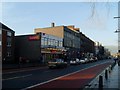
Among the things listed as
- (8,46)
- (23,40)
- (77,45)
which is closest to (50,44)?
(23,40)

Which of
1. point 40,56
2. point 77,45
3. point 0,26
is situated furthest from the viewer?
point 77,45

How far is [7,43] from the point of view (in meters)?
72.4

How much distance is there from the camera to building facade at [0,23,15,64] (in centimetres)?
6922

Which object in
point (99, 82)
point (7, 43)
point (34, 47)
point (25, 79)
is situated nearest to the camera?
point (99, 82)

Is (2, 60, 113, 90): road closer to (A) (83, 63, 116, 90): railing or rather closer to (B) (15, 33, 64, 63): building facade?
(A) (83, 63, 116, 90): railing

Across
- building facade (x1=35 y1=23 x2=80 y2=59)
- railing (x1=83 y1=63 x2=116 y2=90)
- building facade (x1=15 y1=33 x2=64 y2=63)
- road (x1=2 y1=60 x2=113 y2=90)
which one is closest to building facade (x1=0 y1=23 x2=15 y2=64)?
building facade (x1=15 y1=33 x2=64 y2=63)

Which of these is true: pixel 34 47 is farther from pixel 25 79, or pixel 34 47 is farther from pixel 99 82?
pixel 99 82

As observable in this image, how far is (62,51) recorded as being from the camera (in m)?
99.5

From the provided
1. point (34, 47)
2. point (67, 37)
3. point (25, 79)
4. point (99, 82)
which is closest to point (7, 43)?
point (34, 47)

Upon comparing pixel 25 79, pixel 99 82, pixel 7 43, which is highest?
pixel 7 43

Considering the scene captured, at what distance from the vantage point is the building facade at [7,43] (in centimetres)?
6922

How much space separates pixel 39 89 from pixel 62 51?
3227 inches

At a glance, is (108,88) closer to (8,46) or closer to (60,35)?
(8,46)

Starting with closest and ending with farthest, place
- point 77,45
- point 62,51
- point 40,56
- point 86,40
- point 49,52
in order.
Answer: point 40,56 → point 49,52 → point 62,51 → point 77,45 → point 86,40
